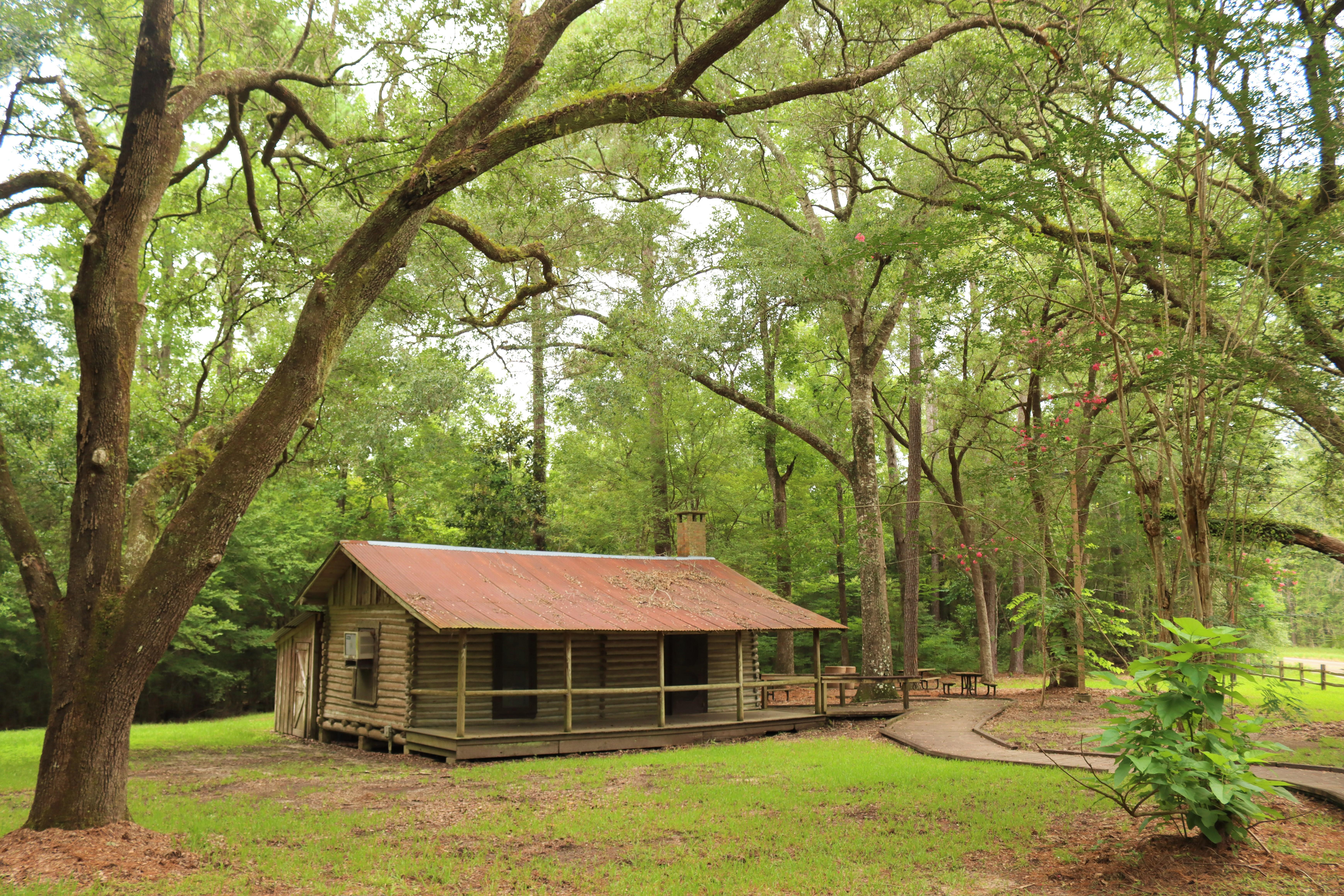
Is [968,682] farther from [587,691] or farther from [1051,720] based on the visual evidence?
[587,691]

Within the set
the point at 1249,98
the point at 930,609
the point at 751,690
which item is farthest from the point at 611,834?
the point at 930,609

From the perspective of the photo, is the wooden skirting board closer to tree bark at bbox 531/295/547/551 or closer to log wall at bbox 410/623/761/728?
log wall at bbox 410/623/761/728

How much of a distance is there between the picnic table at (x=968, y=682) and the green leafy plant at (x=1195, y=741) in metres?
15.4

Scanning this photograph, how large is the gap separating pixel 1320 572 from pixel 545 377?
5482 centimetres

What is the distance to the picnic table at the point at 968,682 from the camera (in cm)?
2200

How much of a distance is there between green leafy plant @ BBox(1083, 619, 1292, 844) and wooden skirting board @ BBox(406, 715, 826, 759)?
375 inches

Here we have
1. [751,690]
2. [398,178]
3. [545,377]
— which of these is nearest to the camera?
[398,178]

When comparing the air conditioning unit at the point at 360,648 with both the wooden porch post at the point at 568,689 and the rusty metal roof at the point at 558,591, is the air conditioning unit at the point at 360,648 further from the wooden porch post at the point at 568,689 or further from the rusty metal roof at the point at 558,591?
the wooden porch post at the point at 568,689

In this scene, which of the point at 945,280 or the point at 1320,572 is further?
the point at 1320,572

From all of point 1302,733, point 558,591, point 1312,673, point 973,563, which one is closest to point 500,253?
point 558,591

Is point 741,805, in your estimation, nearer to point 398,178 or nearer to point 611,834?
point 611,834

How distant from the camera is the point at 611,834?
334 inches

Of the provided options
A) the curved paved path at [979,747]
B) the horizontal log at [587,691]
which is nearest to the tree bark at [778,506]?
the curved paved path at [979,747]

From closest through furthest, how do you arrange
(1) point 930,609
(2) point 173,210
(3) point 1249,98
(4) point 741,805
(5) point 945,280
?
(3) point 1249,98, (4) point 741,805, (5) point 945,280, (2) point 173,210, (1) point 930,609
